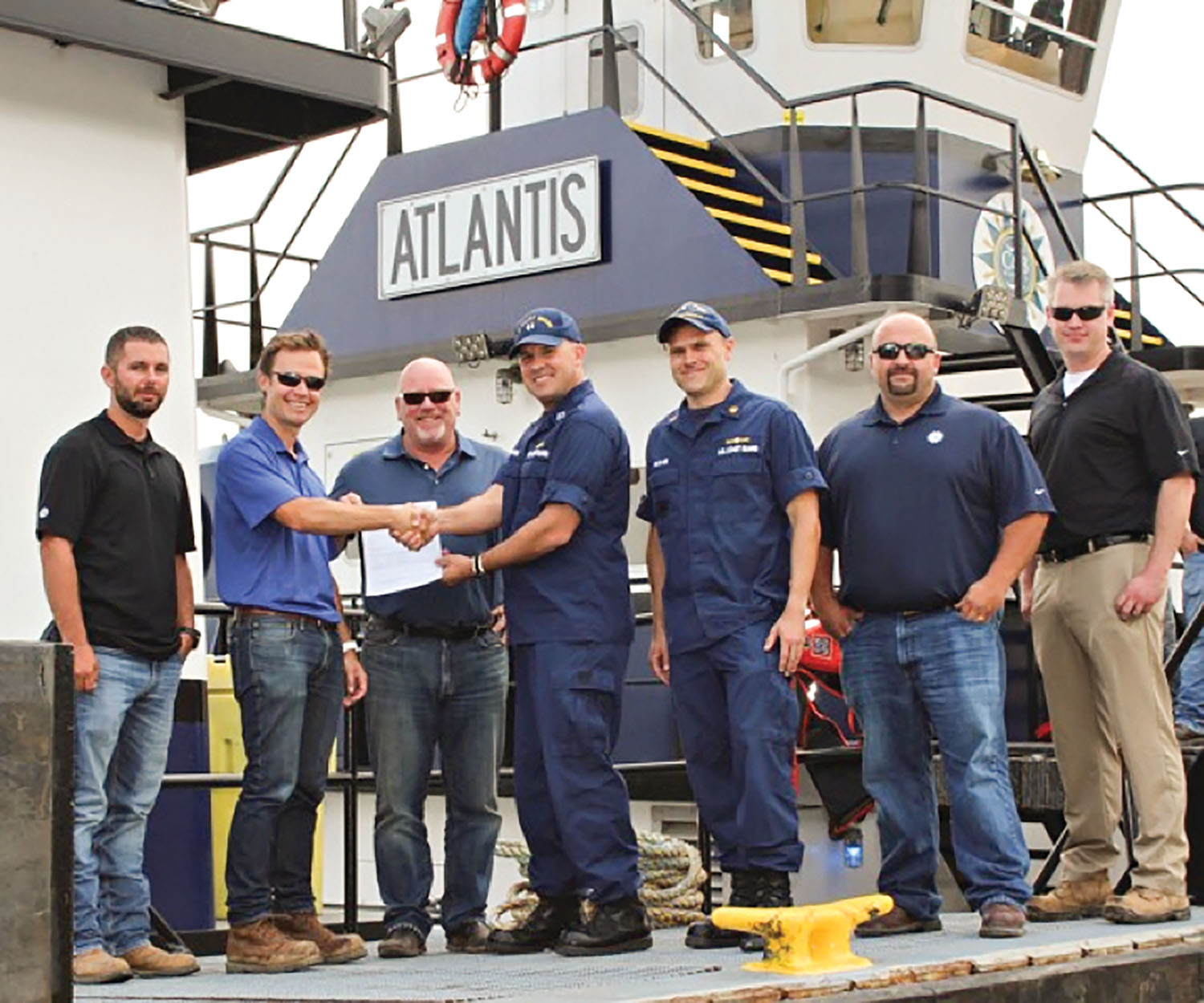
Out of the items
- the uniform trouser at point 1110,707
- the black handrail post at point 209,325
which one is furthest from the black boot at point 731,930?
the black handrail post at point 209,325

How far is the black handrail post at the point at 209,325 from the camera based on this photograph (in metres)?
13.9

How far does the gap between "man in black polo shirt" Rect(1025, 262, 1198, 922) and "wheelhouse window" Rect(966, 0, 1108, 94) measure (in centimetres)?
626

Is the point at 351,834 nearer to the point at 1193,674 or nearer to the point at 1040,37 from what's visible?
the point at 1193,674

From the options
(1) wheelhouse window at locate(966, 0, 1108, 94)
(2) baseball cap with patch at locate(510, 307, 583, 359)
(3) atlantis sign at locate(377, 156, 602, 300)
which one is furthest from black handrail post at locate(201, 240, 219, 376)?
(2) baseball cap with patch at locate(510, 307, 583, 359)

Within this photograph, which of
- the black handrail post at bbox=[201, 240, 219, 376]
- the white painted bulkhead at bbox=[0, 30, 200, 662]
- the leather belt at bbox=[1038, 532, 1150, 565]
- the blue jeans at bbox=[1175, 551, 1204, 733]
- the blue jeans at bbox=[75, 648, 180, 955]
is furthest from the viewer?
the black handrail post at bbox=[201, 240, 219, 376]

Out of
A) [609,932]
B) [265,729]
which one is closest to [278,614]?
[265,729]

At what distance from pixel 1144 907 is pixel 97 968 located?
312 centimetres

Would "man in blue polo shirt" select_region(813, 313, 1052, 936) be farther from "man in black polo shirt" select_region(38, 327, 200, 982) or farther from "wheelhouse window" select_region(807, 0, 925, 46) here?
"wheelhouse window" select_region(807, 0, 925, 46)

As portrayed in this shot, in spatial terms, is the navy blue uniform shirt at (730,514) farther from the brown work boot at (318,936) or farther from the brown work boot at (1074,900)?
the brown work boot at (1074,900)

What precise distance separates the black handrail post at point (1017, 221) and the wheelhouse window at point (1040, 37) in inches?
52.0

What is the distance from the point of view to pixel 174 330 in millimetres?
7527

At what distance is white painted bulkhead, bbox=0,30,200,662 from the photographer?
7.00m

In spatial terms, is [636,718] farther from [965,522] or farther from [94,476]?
[94,476]

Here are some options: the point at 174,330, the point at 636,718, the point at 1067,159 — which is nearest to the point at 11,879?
the point at 174,330
